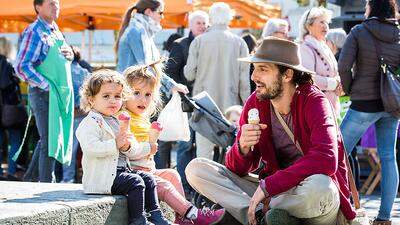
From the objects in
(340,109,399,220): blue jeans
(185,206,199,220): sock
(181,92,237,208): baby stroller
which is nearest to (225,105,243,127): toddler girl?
(181,92,237,208): baby stroller

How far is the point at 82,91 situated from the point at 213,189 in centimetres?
100

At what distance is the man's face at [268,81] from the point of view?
549 cm

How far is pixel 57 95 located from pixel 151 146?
2367 mm

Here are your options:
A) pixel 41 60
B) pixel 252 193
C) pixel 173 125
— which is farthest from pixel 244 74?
pixel 252 193

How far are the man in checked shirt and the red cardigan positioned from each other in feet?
8.95

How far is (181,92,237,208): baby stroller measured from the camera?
8195 millimetres

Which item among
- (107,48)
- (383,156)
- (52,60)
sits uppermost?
(52,60)

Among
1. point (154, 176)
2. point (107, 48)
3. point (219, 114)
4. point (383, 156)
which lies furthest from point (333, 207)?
point (107, 48)

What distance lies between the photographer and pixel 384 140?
24.6 ft

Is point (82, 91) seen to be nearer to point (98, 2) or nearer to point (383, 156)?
point (383, 156)

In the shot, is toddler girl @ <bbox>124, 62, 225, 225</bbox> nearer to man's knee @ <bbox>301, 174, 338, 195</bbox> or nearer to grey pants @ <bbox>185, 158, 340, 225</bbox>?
grey pants @ <bbox>185, 158, 340, 225</bbox>

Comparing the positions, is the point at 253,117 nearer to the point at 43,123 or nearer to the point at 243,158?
the point at 243,158

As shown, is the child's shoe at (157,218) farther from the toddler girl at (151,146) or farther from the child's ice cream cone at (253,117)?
the child's ice cream cone at (253,117)

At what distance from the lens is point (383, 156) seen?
295 inches
